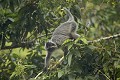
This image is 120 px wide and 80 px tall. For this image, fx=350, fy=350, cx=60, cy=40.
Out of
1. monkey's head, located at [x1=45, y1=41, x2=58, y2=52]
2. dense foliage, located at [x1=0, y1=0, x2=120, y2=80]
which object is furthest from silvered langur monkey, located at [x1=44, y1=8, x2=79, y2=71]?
dense foliage, located at [x1=0, y1=0, x2=120, y2=80]

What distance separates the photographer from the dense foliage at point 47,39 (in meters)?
6.70

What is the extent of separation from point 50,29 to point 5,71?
5.89 feet

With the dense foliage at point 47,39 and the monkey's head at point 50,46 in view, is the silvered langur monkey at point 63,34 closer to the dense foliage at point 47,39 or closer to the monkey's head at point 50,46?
the monkey's head at point 50,46

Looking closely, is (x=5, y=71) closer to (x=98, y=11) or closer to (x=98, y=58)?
(x=98, y=58)

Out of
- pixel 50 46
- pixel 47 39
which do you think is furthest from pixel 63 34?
pixel 47 39

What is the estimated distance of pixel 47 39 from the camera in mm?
9062

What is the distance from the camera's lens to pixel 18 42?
29.9 feet

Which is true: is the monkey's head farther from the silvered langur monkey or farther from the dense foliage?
the dense foliage

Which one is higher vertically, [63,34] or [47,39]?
[63,34]

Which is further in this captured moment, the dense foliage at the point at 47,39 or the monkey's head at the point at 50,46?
the monkey's head at the point at 50,46

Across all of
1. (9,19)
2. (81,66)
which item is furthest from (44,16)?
(81,66)

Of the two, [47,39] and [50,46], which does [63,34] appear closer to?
[50,46]

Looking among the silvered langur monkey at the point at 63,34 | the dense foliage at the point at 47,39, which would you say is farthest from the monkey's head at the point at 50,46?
the dense foliage at the point at 47,39

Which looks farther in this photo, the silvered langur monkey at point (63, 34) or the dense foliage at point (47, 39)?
the silvered langur monkey at point (63, 34)
